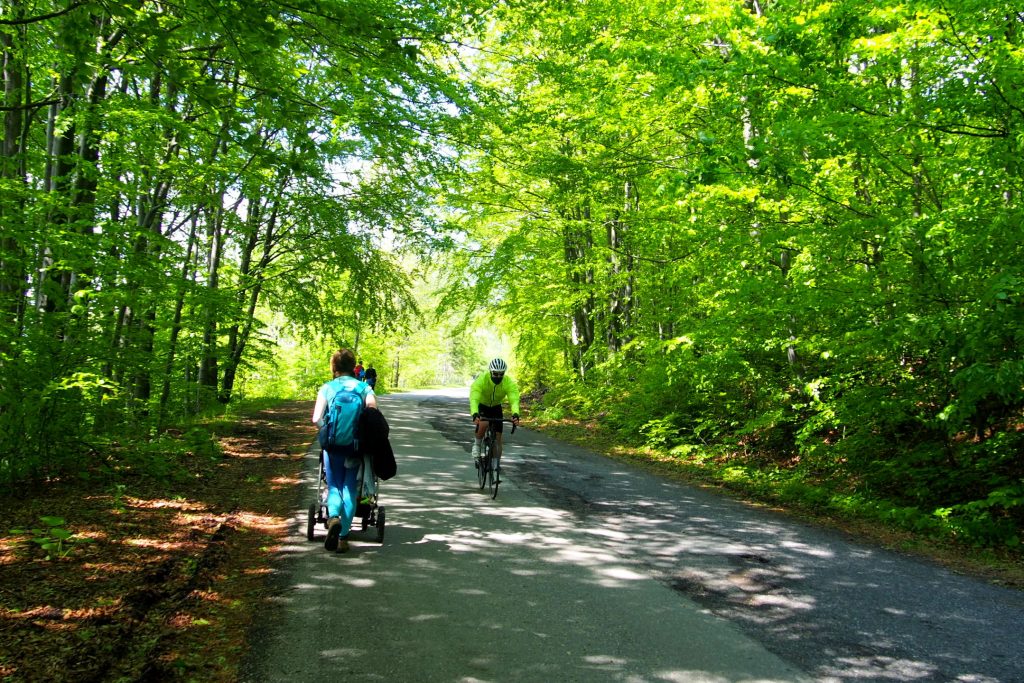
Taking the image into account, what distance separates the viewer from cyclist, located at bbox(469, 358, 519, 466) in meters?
8.98

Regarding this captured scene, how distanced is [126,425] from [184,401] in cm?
586

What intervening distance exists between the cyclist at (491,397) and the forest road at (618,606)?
1.41 meters

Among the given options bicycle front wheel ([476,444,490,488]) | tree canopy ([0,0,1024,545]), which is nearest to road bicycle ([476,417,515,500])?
bicycle front wheel ([476,444,490,488])

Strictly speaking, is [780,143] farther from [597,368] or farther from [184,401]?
[184,401]

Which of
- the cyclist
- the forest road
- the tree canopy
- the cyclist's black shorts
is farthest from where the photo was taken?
the cyclist's black shorts

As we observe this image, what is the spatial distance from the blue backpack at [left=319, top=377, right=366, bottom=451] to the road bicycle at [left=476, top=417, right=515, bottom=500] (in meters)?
3.30

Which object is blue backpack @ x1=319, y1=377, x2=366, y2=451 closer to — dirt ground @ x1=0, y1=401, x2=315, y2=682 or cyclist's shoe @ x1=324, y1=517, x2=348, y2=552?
cyclist's shoe @ x1=324, y1=517, x2=348, y2=552

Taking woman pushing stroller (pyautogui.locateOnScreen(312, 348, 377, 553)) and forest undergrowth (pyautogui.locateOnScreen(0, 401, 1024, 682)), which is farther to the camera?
woman pushing stroller (pyautogui.locateOnScreen(312, 348, 377, 553))

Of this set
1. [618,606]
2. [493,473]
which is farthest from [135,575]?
[493,473]

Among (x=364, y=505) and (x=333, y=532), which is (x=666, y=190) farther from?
(x=333, y=532)

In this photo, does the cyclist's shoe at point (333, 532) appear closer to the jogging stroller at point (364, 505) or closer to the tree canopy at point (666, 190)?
the jogging stroller at point (364, 505)

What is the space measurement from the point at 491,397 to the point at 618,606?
4935 mm

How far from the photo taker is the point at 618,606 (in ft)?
15.6

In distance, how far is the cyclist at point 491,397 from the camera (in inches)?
353
